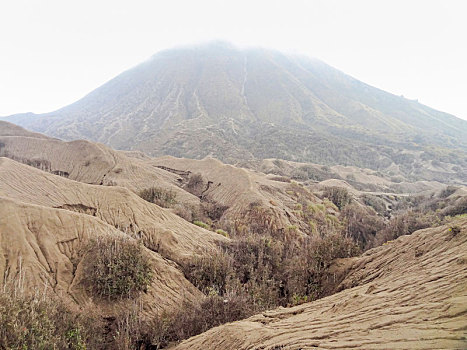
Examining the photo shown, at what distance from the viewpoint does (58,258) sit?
6875 millimetres

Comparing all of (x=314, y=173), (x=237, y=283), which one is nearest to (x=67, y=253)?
(x=237, y=283)

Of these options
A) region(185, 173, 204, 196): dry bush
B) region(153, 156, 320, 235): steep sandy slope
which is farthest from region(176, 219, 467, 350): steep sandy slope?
region(185, 173, 204, 196): dry bush

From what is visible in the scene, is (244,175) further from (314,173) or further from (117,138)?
(117,138)

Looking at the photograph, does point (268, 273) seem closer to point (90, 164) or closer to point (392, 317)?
point (392, 317)

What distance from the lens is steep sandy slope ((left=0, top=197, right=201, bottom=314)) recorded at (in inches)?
245

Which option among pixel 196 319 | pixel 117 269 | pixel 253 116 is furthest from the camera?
pixel 253 116

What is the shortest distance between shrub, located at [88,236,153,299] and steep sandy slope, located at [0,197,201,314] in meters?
0.21

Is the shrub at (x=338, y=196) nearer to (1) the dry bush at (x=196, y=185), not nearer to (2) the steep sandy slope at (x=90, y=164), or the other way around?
(1) the dry bush at (x=196, y=185)

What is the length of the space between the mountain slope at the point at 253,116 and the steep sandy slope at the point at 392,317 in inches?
1946

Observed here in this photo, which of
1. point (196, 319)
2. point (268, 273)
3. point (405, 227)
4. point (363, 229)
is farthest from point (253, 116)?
point (196, 319)

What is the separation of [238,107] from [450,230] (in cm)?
9694

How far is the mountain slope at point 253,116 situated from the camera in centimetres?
6531

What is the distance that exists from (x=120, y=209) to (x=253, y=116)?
88.7 m

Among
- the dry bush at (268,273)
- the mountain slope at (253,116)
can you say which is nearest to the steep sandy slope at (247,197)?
the dry bush at (268,273)
